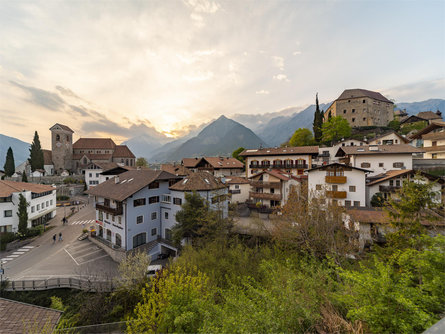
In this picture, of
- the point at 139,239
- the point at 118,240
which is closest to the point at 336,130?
the point at 139,239

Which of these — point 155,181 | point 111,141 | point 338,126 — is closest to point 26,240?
point 155,181

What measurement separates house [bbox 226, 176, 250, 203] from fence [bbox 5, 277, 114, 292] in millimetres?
22758

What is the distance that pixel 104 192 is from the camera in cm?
2880

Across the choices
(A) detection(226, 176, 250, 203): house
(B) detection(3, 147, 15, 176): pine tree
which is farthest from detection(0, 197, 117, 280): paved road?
(B) detection(3, 147, 15, 176): pine tree

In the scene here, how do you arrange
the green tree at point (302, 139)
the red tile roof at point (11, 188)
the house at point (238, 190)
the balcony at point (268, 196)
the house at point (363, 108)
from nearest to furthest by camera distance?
the red tile roof at point (11, 188) < the balcony at point (268, 196) < the house at point (238, 190) < the green tree at point (302, 139) < the house at point (363, 108)

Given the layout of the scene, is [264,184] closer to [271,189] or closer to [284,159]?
[271,189]

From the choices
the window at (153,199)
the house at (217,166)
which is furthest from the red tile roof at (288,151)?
the window at (153,199)

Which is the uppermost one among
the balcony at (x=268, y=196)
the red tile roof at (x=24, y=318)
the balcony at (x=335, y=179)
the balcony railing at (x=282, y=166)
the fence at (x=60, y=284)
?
the balcony railing at (x=282, y=166)

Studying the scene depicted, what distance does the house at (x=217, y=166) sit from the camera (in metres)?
55.2

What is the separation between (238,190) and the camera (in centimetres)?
3659

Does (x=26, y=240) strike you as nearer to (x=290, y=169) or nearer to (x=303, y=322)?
(x=303, y=322)

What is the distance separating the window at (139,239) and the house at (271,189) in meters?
19.0

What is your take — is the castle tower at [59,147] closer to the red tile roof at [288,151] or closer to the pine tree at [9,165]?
the pine tree at [9,165]

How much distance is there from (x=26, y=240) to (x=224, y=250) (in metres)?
35.1
